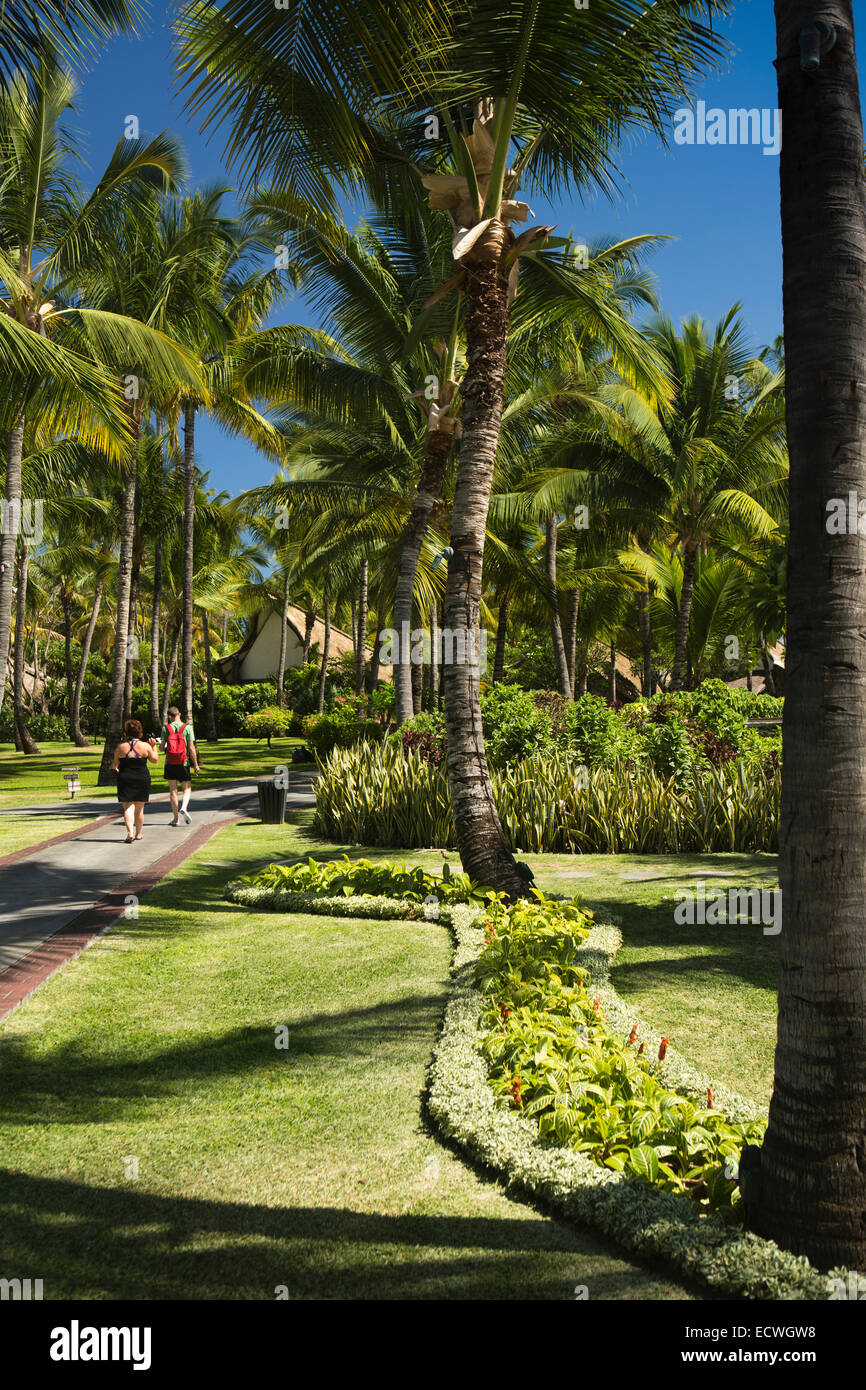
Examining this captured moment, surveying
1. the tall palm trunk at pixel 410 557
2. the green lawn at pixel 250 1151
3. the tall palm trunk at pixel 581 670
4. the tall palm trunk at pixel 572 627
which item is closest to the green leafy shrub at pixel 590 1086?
the green lawn at pixel 250 1151

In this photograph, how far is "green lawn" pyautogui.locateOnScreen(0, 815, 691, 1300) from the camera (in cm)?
292

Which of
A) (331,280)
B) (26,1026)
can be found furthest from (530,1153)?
(331,280)

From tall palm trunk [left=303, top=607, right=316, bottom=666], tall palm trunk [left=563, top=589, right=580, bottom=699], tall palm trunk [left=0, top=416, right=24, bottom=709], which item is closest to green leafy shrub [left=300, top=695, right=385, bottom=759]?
tall palm trunk [left=0, top=416, right=24, bottom=709]

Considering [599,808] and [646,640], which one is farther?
[646,640]

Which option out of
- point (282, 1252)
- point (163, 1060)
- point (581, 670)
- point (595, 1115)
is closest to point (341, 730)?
point (163, 1060)

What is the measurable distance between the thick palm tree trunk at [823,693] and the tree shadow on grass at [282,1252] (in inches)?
25.7

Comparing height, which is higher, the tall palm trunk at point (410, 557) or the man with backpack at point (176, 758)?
the tall palm trunk at point (410, 557)

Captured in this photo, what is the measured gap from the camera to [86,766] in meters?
26.5

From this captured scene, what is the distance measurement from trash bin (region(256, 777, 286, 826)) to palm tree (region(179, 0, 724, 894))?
7005 mm

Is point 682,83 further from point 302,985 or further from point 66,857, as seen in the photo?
point 66,857

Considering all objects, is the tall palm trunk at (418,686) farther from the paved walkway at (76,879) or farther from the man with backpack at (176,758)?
the man with backpack at (176,758)

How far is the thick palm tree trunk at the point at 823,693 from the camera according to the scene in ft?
9.45

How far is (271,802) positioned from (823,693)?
40.6 feet

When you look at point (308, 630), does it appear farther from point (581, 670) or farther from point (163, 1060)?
point (163, 1060)
